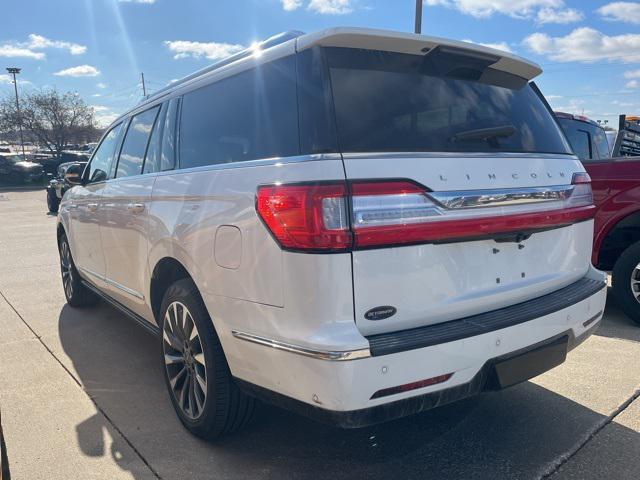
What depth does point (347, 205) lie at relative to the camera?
6.58ft

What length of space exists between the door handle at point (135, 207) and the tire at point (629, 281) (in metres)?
3.96

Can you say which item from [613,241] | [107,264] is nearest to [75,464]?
[107,264]

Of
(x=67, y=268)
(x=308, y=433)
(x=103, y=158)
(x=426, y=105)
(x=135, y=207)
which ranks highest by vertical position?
(x=426, y=105)

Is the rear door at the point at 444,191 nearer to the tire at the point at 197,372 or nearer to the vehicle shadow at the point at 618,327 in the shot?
the tire at the point at 197,372

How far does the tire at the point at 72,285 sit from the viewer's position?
17.8ft

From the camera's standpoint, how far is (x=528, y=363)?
2.39 metres

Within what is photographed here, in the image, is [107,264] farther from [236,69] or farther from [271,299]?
[271,299]

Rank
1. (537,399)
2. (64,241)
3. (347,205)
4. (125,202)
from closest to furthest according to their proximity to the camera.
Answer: (347,205), (537,399), (125,202), (64,241)

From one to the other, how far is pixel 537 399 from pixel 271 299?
2.05 meters

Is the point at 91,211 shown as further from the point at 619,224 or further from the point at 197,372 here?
the point at 619,224

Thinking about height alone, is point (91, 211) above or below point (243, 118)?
below

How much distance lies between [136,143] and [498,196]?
267 cm

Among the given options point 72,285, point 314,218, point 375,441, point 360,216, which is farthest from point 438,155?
point 72,285

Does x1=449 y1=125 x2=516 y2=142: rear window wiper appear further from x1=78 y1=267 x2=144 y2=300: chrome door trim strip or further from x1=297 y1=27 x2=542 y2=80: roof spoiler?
x1=78 y1=267 x2=144 y2=300: chrome door trim strip
